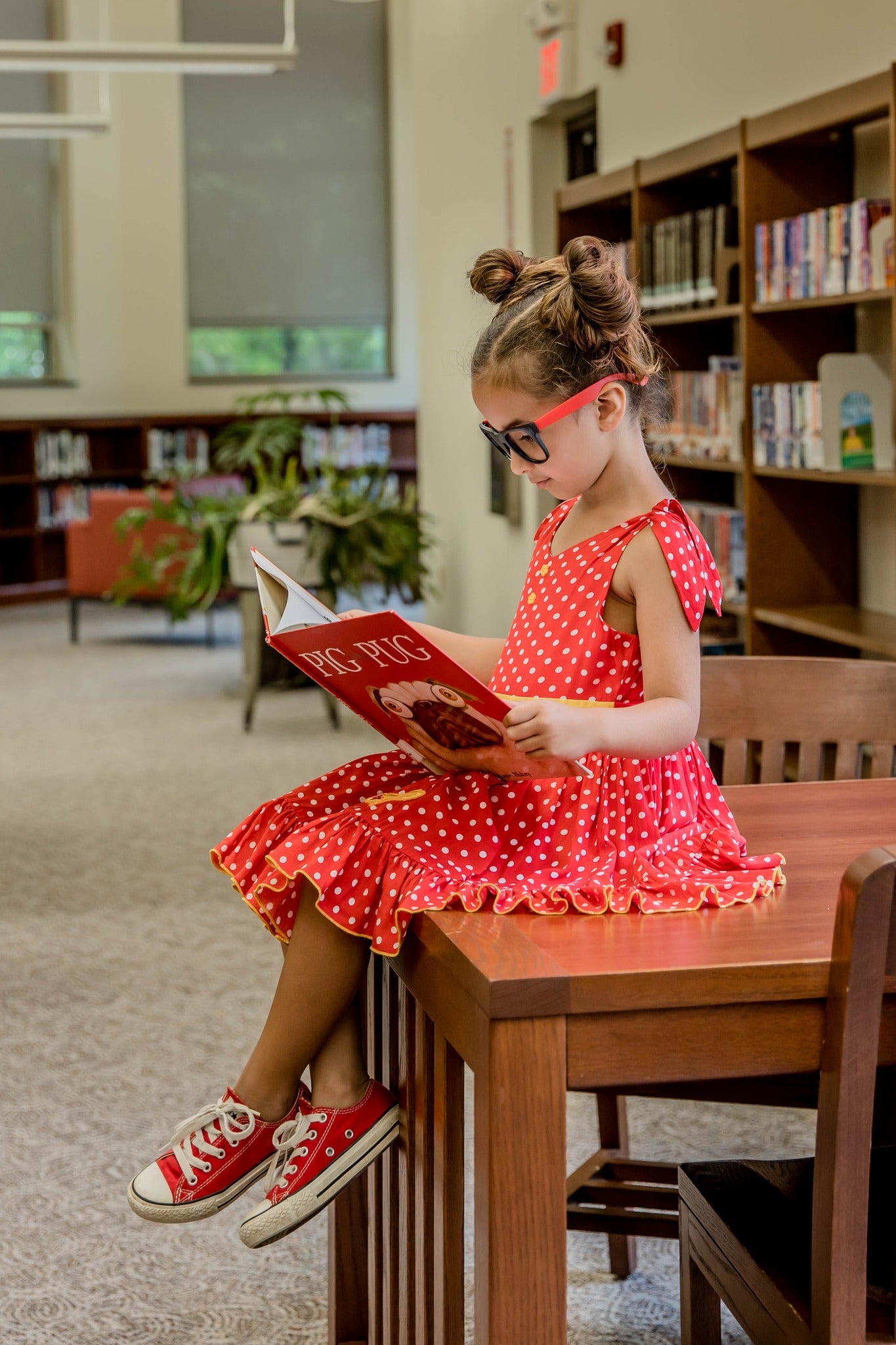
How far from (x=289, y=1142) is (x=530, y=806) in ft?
1.24

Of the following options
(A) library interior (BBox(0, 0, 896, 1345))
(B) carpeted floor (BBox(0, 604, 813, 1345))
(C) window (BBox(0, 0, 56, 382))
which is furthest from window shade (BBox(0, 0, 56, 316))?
(B) carpeted floor (BBox(0, 604, 813, 1345))

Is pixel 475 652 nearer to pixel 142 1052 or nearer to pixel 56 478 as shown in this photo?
pixel 142 1052

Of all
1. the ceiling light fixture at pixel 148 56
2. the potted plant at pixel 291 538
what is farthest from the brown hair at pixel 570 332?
the ceiling light fixture at pixel 148 56

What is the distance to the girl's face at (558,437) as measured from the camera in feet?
4.65

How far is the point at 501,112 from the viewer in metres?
6.26

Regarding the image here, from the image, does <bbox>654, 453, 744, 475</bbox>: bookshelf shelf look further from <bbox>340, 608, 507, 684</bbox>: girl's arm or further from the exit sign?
<bbox>340, 608, 507, 684</bbox>: girl's arm

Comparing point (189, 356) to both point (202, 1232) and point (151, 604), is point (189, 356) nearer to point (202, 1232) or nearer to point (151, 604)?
point (151, 604)

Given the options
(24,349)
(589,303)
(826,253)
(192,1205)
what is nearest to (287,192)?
(24,349)

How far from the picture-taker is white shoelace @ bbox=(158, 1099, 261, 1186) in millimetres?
1372

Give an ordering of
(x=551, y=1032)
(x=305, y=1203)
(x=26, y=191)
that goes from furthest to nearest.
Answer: (x=26, y=191)
(x=305, y=1203)
(x=551, y=1032)

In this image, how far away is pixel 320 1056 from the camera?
4.56ft

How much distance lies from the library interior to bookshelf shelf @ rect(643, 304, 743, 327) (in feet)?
0.10

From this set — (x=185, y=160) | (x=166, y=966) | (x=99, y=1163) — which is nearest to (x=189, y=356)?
(x=185, y=160)

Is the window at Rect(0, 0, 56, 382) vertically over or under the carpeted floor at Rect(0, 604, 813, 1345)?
over
